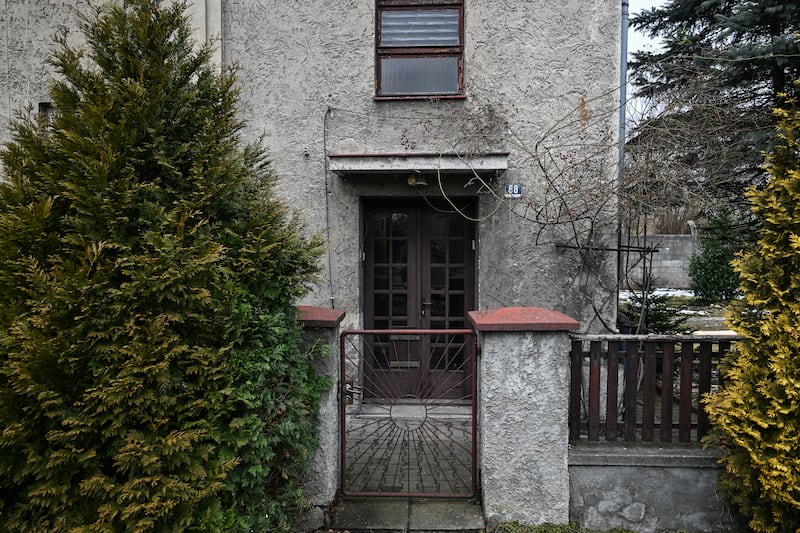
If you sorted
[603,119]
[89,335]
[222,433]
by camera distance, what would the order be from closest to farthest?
[89,335]
[222,433]
[603,119]

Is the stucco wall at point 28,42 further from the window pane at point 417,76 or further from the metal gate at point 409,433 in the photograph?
the metal gate at point 409,433

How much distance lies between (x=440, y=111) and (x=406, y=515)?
4189 millimetres

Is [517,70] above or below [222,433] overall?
above

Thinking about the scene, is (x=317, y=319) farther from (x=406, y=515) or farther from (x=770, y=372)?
(x=770, y=372)

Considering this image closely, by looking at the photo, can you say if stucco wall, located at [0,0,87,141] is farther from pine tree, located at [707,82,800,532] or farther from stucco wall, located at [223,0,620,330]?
pine tree, located at [707,82,800,532]

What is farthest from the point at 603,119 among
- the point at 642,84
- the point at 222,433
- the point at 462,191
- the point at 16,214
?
the point at 16,214

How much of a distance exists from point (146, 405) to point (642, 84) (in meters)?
5.86

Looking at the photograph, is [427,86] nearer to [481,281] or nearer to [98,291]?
[481,281]

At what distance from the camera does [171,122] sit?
2.61 m

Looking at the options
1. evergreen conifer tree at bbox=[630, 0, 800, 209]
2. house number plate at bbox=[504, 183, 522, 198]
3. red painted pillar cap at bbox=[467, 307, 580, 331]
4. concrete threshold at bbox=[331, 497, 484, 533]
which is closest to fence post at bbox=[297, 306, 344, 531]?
concrete threshold at bbox=[331, 497, 484, 533]

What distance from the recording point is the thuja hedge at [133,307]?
7.45ft

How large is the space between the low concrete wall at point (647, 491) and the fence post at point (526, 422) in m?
0.16

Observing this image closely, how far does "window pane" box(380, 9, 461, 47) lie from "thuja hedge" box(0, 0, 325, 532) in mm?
3490

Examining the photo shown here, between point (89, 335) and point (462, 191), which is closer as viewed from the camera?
point (89, 335)
